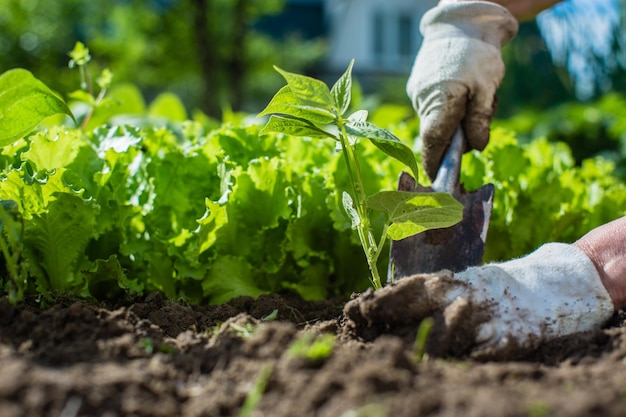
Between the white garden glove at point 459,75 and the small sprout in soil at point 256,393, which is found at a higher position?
the white garden glove at point 459,75

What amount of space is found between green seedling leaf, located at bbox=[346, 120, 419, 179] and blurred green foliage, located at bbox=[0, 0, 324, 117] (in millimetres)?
9315

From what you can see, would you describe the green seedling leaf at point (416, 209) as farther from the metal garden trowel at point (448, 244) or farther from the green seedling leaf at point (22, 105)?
the green seedling leaf at point (22, 105)

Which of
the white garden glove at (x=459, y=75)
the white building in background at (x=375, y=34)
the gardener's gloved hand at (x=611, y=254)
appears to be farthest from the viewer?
the white building in background at (x=375, y=34)

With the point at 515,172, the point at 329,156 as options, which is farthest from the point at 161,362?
the point at 515,172

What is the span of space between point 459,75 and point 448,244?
57cm

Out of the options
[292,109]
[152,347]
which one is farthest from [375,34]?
[152,347]

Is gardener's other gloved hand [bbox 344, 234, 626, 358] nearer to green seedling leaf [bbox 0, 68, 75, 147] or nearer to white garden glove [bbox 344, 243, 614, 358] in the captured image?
white garden glove [bbox 344, 243, 614, 358]

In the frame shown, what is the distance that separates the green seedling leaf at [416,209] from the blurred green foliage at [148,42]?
9.42 metres

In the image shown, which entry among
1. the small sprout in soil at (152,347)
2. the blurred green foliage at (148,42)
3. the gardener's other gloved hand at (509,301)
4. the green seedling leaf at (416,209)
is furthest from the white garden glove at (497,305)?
the blurred green foliage at (148,42)

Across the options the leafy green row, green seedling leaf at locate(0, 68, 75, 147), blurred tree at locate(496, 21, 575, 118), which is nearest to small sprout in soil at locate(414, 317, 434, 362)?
the leafy green row

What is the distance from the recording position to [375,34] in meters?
18.8

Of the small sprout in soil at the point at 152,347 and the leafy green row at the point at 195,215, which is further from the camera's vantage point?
the leafy green row at the point at 195,215

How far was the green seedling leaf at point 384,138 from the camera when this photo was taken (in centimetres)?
163

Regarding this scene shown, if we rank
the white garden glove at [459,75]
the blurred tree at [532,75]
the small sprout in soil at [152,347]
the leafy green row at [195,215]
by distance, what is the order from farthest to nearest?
the blurred tree at [532,75] → the white garden glove at [459,75] → the leafy green row at [195,215] → the small sprout in soil at [152,347]
